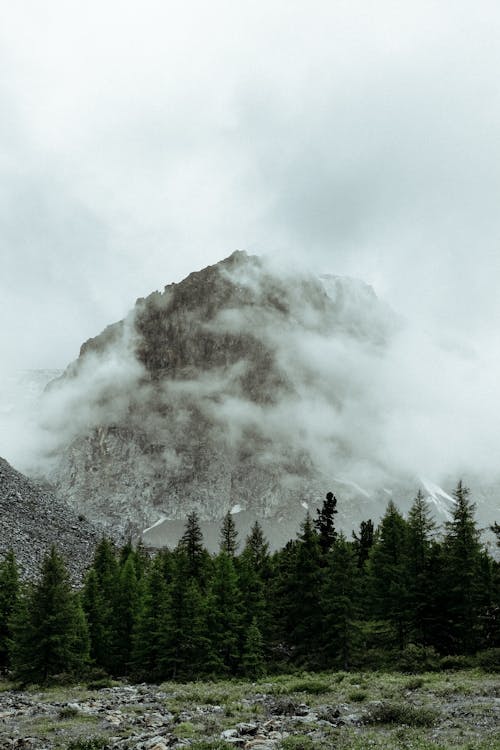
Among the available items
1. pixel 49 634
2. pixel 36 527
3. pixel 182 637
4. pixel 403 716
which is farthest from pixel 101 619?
pixel 36 527

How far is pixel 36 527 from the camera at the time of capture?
10850cm

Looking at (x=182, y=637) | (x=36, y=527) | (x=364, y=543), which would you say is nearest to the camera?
(x=182, y=637)

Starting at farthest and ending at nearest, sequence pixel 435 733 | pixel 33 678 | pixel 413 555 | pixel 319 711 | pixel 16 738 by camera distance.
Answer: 1. pixel 413 555
2. pixel 33 678
3. pixel 319 711
4. pixel 16 738
5. pixel 435 733

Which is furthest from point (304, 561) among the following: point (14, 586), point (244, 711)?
point (244, 711)

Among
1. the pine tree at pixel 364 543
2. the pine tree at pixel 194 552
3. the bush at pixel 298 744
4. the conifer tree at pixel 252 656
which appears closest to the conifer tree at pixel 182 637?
the conifer tree at pixel 252 656

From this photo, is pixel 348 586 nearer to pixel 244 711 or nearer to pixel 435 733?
pixel 244 711

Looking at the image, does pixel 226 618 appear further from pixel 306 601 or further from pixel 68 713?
pixel 68 713

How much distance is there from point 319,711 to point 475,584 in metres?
28.1

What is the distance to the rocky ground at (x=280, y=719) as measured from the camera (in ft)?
57.7

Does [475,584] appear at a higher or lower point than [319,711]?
higher

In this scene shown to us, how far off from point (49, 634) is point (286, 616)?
24639mm

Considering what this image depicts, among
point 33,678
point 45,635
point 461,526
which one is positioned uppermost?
point 461,526

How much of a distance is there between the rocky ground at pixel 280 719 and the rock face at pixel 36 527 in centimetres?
6624

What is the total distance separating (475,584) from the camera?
46.8 m
